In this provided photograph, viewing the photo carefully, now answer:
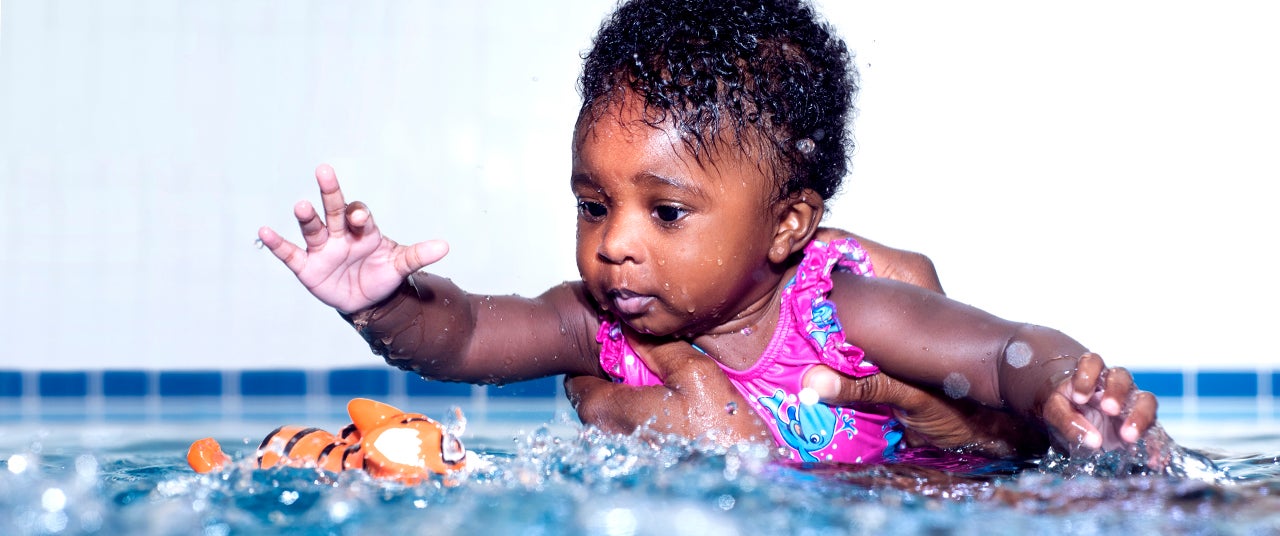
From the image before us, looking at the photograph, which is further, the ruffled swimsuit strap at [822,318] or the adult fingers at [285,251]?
the ruffled swimsuit strap at [822,318]

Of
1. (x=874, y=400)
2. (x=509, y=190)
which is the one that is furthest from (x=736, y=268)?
(x=509, y=190)

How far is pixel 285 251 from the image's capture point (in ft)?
6.00

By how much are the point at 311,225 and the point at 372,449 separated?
1.37 ft

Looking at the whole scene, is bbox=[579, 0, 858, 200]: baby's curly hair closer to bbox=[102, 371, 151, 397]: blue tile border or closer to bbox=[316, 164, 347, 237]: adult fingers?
bbox=[316, 164, 347, 237]: adult fingers

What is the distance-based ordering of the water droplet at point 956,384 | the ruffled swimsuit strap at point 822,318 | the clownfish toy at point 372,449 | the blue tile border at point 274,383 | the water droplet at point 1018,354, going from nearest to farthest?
the clownfish toy at point 372,449 < the water droplet at point 1018,354 < the water droplet at point 956,384 < the ruffled swimsuit strap at point 822,318 < the blue tile border at point 274,383

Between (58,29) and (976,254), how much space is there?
9.97ft

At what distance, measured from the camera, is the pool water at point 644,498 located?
4.00 feet

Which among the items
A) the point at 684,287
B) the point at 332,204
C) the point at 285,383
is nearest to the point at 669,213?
the point at 684,287

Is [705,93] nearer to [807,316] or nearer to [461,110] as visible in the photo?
[807,316]

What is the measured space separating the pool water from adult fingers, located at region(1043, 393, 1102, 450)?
52 mm

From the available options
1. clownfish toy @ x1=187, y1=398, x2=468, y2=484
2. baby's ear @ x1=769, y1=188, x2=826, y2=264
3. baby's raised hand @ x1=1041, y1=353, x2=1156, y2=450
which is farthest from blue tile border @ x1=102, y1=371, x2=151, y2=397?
baby's raised hand @ x1=1041, y1=353, x2=1156, y2=450

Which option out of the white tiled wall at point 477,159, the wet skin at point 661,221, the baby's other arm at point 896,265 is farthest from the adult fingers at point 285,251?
the white tiled wall at point 477,159

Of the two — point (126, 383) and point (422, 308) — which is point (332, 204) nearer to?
point (422, 308)

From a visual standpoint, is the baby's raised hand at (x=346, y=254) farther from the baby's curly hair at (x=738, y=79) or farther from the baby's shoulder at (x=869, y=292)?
the baby's shoulder at (x=869, y=292)
